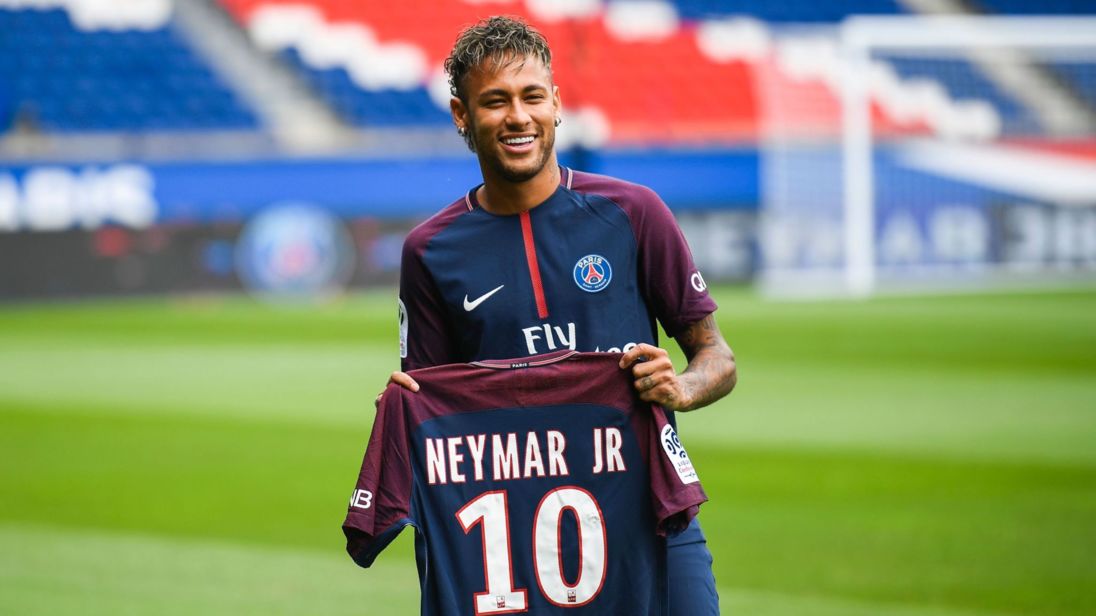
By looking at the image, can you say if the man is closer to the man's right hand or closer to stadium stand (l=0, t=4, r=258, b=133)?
the man's right hand

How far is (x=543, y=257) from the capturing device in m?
3.62

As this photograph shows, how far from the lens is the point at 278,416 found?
464 inches

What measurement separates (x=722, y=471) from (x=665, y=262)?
5757mm

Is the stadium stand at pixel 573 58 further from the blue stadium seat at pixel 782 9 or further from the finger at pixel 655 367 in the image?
the finger at pixel 655 367

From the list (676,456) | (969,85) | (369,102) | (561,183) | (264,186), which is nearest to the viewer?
(676,456)

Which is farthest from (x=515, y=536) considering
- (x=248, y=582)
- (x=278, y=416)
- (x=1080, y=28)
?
(x=1080, y=28)

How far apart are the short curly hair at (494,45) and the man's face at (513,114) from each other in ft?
0.05

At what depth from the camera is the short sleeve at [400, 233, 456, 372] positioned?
371cm

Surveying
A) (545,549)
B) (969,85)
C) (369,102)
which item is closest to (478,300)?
(545,549)

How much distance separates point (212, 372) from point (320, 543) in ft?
23.9

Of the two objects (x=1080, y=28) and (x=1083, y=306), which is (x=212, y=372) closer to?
(x=1083, y=306)

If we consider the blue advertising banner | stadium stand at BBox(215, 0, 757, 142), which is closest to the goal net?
Result: the blue advertising banner

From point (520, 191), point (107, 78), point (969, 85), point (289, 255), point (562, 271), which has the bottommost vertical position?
point (562, 271)

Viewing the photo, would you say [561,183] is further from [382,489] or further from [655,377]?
[382,489]
